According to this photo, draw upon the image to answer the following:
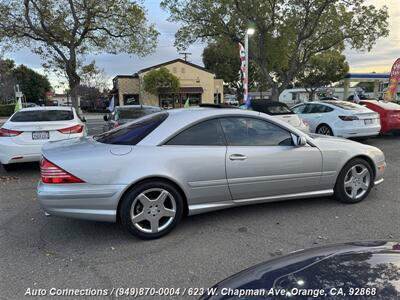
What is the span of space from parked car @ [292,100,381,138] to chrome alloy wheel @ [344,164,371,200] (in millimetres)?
4936

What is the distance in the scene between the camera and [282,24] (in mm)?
17219

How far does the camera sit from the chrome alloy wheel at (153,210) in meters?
3.57

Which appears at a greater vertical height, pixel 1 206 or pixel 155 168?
pixel 155 168

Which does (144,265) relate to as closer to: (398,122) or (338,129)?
(338,129)

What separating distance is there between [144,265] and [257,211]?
191cm

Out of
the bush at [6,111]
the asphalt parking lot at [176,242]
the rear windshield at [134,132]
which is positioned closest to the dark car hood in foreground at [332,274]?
the asphalt parking lot at [176,242]

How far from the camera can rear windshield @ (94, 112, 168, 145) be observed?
379cm

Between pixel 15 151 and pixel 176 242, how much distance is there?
440 cm

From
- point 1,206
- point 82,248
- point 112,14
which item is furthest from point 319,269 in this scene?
point 112,14

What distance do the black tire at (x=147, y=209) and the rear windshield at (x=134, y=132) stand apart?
548mm

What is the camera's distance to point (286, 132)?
4.23 meters

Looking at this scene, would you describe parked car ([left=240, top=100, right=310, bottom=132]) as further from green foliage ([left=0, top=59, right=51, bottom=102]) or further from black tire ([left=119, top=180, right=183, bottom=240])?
green foliage ([left=0, top=59, right=51, bottom=102])

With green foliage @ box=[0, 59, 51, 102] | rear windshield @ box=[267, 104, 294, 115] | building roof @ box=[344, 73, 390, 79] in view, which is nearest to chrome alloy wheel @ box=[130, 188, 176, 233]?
rear windshield @ box=[267, 104, 294, 115]

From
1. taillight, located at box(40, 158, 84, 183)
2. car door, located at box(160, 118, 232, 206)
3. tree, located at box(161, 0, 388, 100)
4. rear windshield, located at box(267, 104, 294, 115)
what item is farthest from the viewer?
tree, located at box(161, 0, 388, 100)
